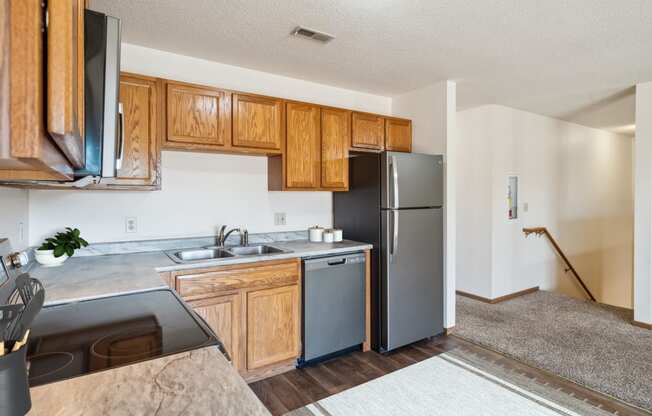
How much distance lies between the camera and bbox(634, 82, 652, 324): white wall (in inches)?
137

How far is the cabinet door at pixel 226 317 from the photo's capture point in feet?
7.72

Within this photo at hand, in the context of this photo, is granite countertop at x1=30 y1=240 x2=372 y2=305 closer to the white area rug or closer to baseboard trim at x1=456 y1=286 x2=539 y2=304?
the white area rug

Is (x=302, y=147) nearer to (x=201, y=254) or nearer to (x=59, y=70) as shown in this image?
(x=201, y=254)

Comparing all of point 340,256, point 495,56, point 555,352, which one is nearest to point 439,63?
point 495,56

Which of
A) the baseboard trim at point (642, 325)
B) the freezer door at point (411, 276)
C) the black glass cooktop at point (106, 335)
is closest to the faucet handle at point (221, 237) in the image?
the freezer door at point (411, 276)

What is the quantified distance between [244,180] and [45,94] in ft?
9.42

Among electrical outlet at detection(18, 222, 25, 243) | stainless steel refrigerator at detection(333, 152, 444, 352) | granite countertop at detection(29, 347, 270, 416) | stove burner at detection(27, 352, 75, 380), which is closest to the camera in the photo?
granite countertop at detection(29, 347, 270, 416)

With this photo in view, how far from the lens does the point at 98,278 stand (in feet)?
6.08

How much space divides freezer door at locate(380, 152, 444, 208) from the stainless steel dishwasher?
1.94ft

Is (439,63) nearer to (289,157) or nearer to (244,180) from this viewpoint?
(289,157)

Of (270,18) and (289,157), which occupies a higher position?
(270,18)

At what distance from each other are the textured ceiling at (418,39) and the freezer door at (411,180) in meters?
0.79

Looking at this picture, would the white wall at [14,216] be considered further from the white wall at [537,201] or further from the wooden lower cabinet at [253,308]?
the white wall at [537,201]

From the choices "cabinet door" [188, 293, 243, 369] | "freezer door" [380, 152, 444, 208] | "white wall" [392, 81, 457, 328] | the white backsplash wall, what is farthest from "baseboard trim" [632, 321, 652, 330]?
"cabinet door" [188, 293, 243, 369]
